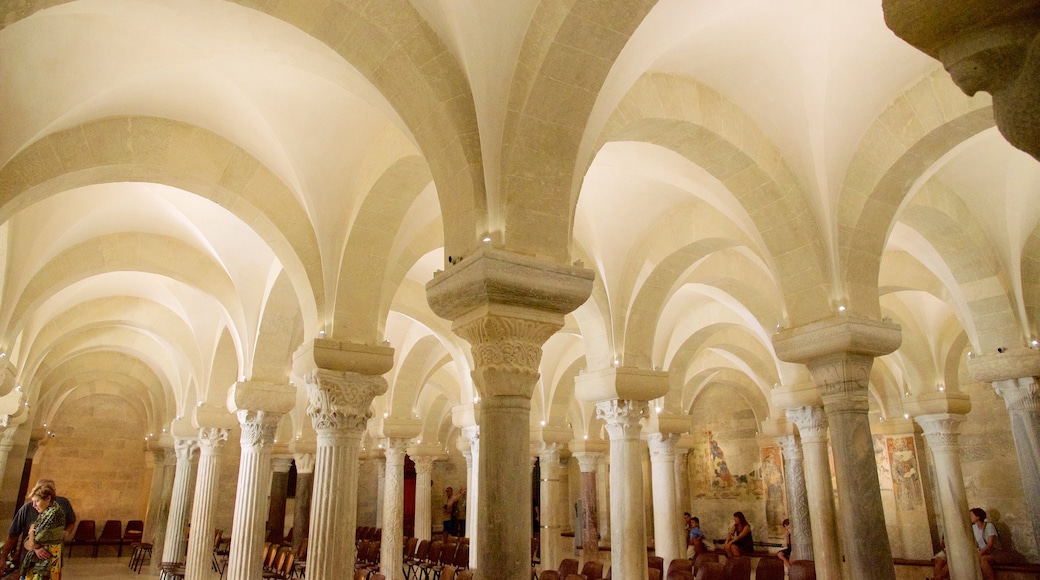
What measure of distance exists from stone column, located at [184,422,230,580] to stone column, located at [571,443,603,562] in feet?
18.1

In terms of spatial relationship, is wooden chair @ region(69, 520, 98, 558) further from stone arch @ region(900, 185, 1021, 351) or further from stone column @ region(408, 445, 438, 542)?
stone arch @ region(900, 185, 1021, 351)

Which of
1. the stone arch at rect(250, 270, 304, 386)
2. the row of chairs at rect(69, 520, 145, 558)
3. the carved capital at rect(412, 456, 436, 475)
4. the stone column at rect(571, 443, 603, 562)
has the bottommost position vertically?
the row of chairs at rect(69, 520, 145, 558)

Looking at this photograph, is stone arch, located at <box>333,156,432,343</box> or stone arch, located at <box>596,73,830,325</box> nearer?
stone arch, located at <box>596,73,830,325</box>

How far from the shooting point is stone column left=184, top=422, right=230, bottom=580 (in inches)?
354

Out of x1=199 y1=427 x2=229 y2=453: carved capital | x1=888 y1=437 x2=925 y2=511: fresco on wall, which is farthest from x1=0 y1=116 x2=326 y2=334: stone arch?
x1=888 y1=437 x2=925 y2=511: fresco on wall

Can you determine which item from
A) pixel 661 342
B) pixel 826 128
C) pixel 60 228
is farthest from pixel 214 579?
pixel 826 128

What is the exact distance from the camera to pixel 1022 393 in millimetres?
7410

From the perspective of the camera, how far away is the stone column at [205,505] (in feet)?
29.5

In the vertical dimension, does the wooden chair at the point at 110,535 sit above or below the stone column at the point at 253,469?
below

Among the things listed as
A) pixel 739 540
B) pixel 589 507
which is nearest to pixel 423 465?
pixel 589 507

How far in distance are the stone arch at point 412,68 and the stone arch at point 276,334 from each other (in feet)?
16.3

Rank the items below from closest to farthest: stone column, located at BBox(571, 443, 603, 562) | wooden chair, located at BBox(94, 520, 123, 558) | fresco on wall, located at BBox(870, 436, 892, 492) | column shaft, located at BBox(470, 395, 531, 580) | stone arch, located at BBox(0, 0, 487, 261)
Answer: column shaft, located at BBox(470, 395, 531, 580) → stone arch, located at BBox(0, 0, 487, 261) → stone column, located at BBox(571, 443, 603, 562) → fresco on wall, located at BBox(870, 436, 892, 492) → wooden chair, located at BBox(94, 520, 123, 558)

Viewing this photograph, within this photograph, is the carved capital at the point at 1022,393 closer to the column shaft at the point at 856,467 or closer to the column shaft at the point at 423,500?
the column shaft at the point at 856,467

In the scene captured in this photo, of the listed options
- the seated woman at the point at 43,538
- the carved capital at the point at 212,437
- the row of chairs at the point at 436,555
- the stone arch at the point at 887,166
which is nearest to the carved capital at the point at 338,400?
the seated woman at the point at 43,538
